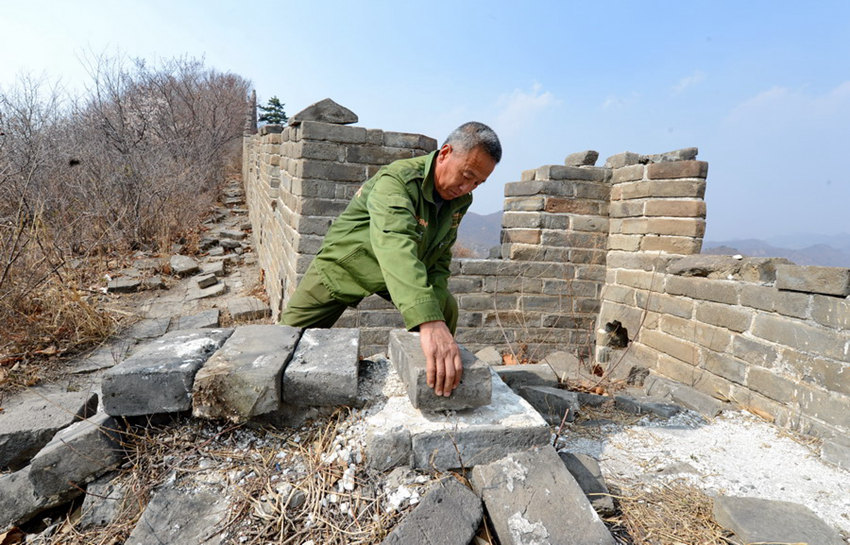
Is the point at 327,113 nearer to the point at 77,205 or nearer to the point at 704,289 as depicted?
the point at 704,289

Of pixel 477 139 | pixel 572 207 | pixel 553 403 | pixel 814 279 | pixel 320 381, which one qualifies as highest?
pixel 477 139

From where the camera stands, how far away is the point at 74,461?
66.7 inches

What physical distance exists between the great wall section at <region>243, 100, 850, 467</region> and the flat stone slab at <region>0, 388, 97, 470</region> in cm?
199

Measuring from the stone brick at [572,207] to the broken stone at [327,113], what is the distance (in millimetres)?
2413

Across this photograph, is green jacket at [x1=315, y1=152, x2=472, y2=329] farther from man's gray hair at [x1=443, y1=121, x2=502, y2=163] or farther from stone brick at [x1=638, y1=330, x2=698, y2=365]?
stone brick at [x1=638, y1=330, x2=698, y2=365]

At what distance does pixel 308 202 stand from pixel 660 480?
3498 millimetres

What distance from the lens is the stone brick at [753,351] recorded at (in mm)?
3334

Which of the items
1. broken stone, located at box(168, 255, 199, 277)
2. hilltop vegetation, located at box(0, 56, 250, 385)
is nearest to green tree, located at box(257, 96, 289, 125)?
hilltop vegetation, located at box(0, 56, 250, 385)

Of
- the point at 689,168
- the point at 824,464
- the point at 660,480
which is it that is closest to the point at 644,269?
the point at 689,168

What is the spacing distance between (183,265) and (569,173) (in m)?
6.29

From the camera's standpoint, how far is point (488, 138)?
2.25 metres

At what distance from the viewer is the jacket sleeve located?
1790 millimetres

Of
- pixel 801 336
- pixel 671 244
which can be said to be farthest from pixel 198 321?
pixel 801 336

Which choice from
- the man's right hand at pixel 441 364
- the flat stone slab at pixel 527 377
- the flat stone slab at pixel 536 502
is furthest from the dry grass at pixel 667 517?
the flat stone slab at pixel 527 377
